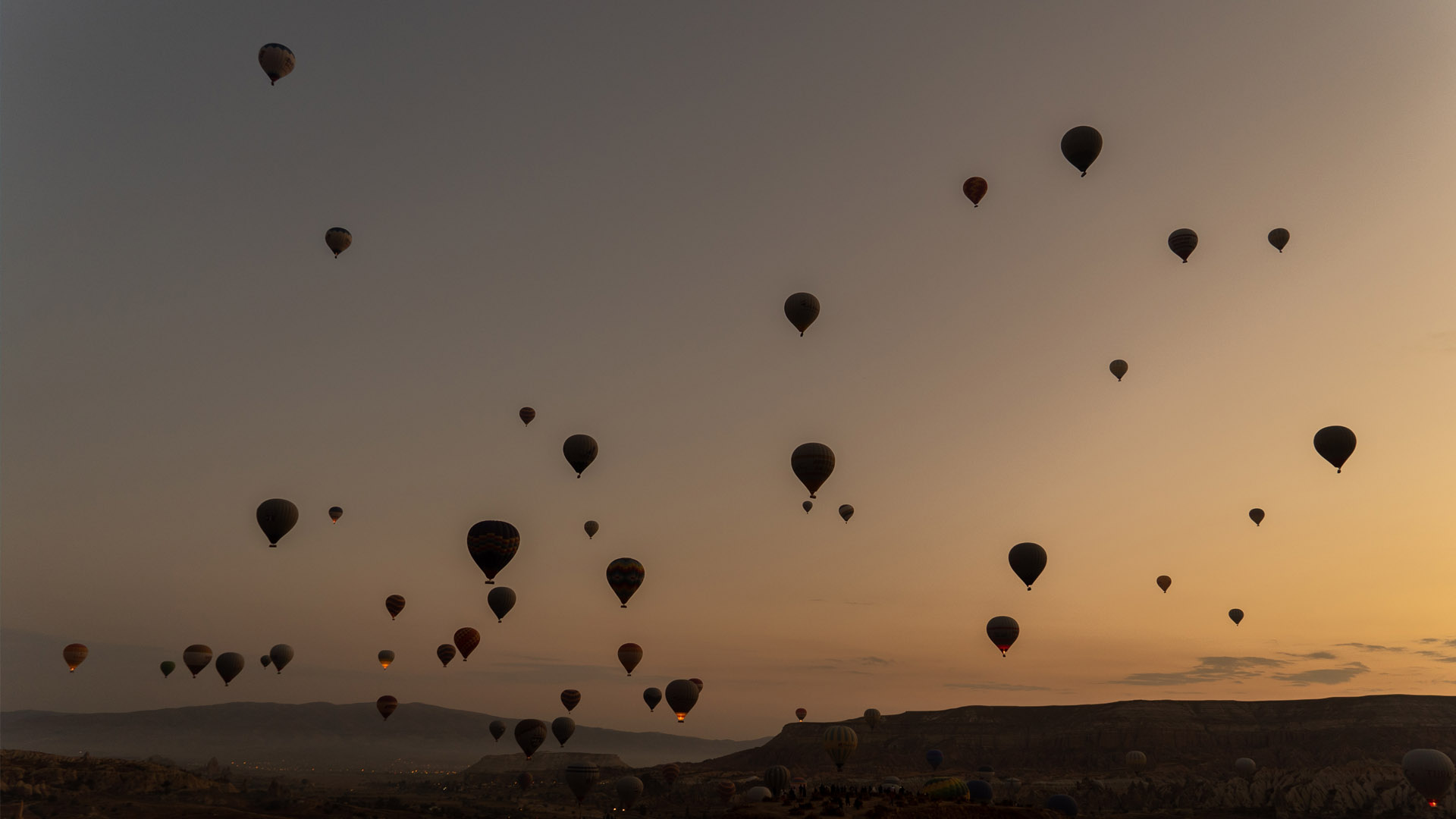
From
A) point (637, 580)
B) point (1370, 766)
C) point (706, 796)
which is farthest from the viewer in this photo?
point (706, 796)

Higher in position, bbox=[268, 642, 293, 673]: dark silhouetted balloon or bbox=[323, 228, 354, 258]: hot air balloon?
bbox=[323, 228, 354, 258]: hot air balloon

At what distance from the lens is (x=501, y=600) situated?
67000mm

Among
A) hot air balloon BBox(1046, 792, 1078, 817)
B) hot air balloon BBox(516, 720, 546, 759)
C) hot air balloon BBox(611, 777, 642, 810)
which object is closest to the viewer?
hot air balloon BBox(516, 720, 546, 759)

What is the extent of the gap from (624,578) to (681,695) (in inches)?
601

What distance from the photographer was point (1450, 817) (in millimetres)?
84438

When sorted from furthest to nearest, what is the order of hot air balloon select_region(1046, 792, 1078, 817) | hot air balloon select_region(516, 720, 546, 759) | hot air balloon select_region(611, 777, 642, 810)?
hot air balloon select_region(611, 777, 642, 810), hot air balloon select_region(1046, 792, 1078, 817), hot air balloon select_region(516, 720, 546, 759)

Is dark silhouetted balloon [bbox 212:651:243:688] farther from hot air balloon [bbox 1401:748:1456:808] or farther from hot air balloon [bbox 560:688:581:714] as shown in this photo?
hot air balloon [bbox 1401:748:1456:808]

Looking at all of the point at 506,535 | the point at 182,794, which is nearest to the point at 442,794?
the point at 182,794

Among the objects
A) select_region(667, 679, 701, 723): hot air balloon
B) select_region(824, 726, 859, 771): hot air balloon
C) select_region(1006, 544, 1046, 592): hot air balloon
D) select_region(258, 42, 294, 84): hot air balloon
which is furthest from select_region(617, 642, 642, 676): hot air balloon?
select_region(258, 42, 294, 84): hot air balloon

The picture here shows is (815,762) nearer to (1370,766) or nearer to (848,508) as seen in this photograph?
(1370,766)

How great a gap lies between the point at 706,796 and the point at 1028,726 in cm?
6160

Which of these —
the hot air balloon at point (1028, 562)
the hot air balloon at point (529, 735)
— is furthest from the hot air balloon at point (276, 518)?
the hot air balloon at point (1028, 562)

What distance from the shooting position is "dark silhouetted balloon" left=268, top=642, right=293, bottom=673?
92.2m

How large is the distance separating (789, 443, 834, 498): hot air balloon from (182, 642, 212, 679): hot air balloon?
58.6 m
